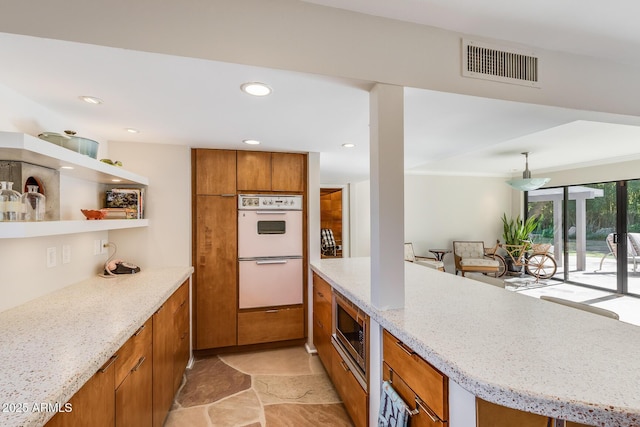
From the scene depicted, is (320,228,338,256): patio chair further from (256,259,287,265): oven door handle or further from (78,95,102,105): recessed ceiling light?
(78,95,102,105): recessed ceiling light

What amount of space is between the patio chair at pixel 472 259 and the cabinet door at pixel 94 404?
5.97 m

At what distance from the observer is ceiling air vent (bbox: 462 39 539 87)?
4.99 feet

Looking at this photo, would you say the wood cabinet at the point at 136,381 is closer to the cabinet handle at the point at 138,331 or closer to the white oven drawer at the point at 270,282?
the cabinet handle at the point at 138,331

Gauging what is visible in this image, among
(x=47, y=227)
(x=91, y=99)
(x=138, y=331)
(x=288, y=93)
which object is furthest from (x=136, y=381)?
(x=288, y=93)

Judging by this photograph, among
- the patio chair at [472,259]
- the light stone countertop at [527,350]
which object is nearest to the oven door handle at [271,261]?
the light stone countertop at [527,350]

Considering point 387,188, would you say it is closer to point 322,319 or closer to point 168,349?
point 322,319

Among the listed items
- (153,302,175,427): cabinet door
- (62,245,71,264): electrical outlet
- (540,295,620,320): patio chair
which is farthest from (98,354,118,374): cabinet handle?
(540,295,620,320): patio chair

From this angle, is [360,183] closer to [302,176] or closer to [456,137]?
[302,176]

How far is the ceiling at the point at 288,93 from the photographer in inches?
50.0

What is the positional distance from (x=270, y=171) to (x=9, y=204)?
1955 mm

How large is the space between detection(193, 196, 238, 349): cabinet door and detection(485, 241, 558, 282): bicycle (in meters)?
5.66

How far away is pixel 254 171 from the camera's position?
295 cm

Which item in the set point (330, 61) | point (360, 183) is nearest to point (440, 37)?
point (330, 61)

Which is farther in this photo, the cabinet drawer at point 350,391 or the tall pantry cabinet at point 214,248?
the tall pantry cabinet at point 214,248
